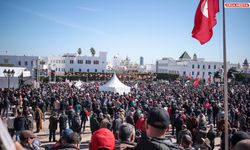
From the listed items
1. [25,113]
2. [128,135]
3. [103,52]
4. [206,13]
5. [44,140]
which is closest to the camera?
[128,135]

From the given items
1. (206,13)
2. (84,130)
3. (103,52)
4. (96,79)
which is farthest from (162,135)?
(103,52)

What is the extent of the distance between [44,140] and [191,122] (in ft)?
23.6

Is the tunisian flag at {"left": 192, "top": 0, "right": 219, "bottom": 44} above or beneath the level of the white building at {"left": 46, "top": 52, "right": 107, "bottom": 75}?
beneath

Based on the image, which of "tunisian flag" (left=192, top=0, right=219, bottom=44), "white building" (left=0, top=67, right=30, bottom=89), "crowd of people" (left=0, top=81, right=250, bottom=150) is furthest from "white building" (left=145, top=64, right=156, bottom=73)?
"tunisian flag" (left=192, top=0, right=219, bottom=44)

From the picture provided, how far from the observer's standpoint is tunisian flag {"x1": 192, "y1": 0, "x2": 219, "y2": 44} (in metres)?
7.34

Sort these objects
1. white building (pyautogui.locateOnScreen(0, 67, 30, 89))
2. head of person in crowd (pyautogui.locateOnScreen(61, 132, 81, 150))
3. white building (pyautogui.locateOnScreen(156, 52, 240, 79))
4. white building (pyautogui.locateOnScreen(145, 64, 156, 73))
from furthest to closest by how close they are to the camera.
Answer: white building (pyautogui.locateOnScreen(145, 64, 156, 73)), white building (pyautogui.locateOnScreen(156, 52, 240, 79)), white building (pyautogui.locateOnScreen(0, 67, 30, 89)), head of person in crowd (pyautogui.locateOnScreen(61, 132, 81, 150))

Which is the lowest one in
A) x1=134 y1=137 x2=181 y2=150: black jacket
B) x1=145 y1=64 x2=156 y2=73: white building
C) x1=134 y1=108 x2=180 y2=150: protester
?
x1=134 y1=137 x2=181 y2=150: black jacket

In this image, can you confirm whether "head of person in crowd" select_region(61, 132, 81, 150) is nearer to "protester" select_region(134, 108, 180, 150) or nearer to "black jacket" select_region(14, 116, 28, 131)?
"protester" select_region(134, 108, 180, 150)

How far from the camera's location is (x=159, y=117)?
9.42 feet

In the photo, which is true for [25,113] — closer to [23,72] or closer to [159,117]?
[159,117]

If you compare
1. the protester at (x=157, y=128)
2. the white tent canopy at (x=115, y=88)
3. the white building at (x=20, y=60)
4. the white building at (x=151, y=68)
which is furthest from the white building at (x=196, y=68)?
the protester at (x=157, y=128)

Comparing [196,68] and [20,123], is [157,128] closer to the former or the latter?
[20,123]

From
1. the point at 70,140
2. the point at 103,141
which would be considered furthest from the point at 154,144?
the point at 70,140

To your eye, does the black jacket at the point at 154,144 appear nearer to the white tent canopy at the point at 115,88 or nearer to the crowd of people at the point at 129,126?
the crowd of people at the point at 129,126
